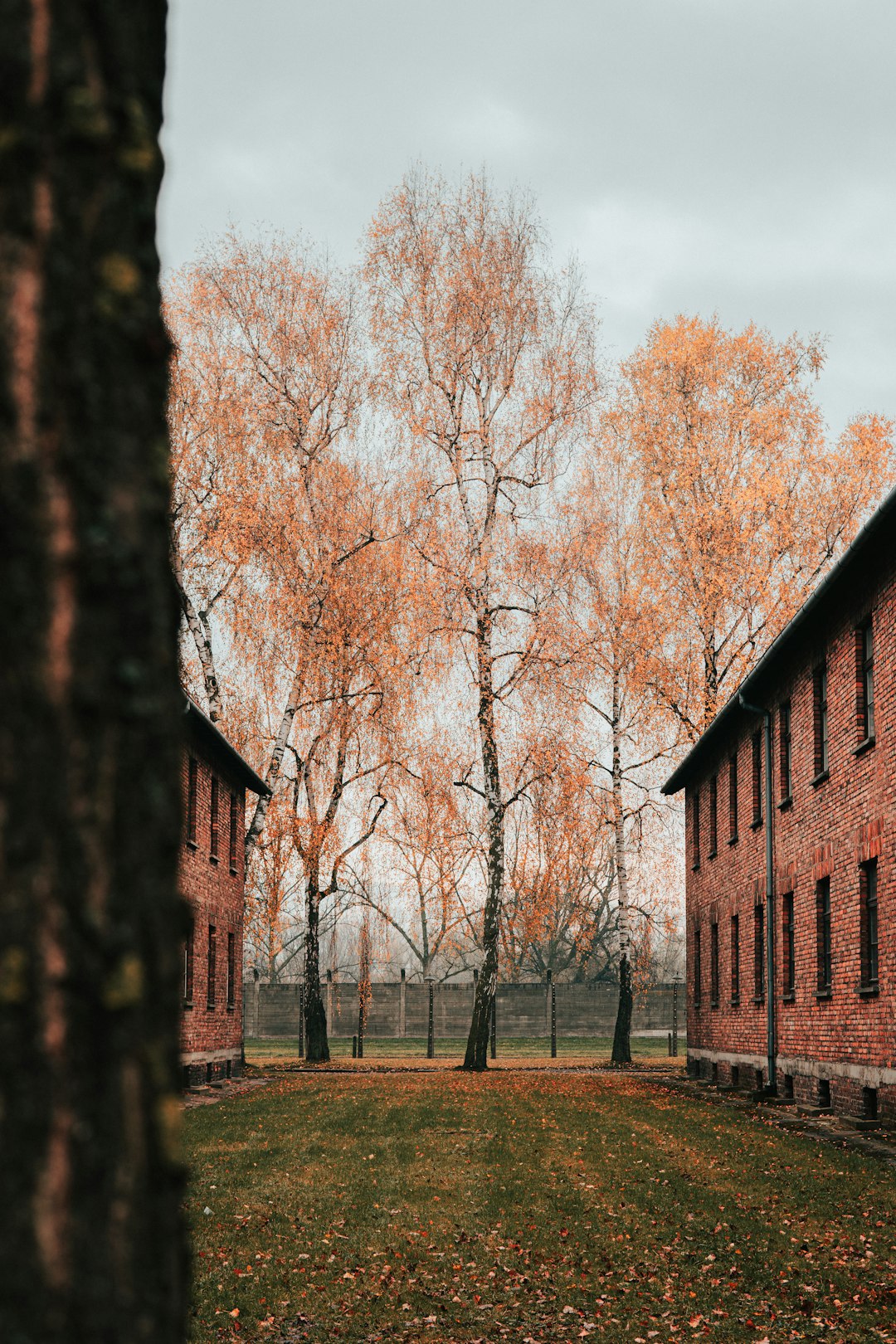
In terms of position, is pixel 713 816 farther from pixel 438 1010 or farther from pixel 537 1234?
pixel 438 1010

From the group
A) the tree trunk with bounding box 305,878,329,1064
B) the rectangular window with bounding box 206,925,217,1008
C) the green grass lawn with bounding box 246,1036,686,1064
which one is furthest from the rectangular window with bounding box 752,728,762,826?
the green grass lawn with bounding box 246,1036,686,1064

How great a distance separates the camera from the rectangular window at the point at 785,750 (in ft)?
71.8

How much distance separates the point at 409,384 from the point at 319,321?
2.46 m

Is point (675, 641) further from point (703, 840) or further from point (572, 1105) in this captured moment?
point (572, 1105)

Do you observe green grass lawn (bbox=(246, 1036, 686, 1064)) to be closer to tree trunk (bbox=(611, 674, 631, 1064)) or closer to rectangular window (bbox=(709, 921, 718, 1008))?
tree trunk (bbox=(611, 674, 631, 1064))

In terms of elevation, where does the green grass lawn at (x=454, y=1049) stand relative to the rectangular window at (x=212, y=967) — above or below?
below

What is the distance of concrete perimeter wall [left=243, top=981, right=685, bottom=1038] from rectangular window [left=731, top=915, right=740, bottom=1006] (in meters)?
20.0

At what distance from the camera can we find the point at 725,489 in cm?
3072

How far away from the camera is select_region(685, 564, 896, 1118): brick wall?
16156 mm

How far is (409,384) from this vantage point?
100 feet

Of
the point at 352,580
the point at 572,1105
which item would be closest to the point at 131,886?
the point at 572,1105

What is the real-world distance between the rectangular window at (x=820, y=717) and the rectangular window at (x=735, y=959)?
7.06 metres

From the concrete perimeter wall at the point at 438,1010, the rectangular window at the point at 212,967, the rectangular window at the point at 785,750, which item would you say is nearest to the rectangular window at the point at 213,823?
the rectangular window at the point at 212,967

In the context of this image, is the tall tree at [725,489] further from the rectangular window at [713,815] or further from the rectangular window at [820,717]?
the rectangular window at [820,717]
